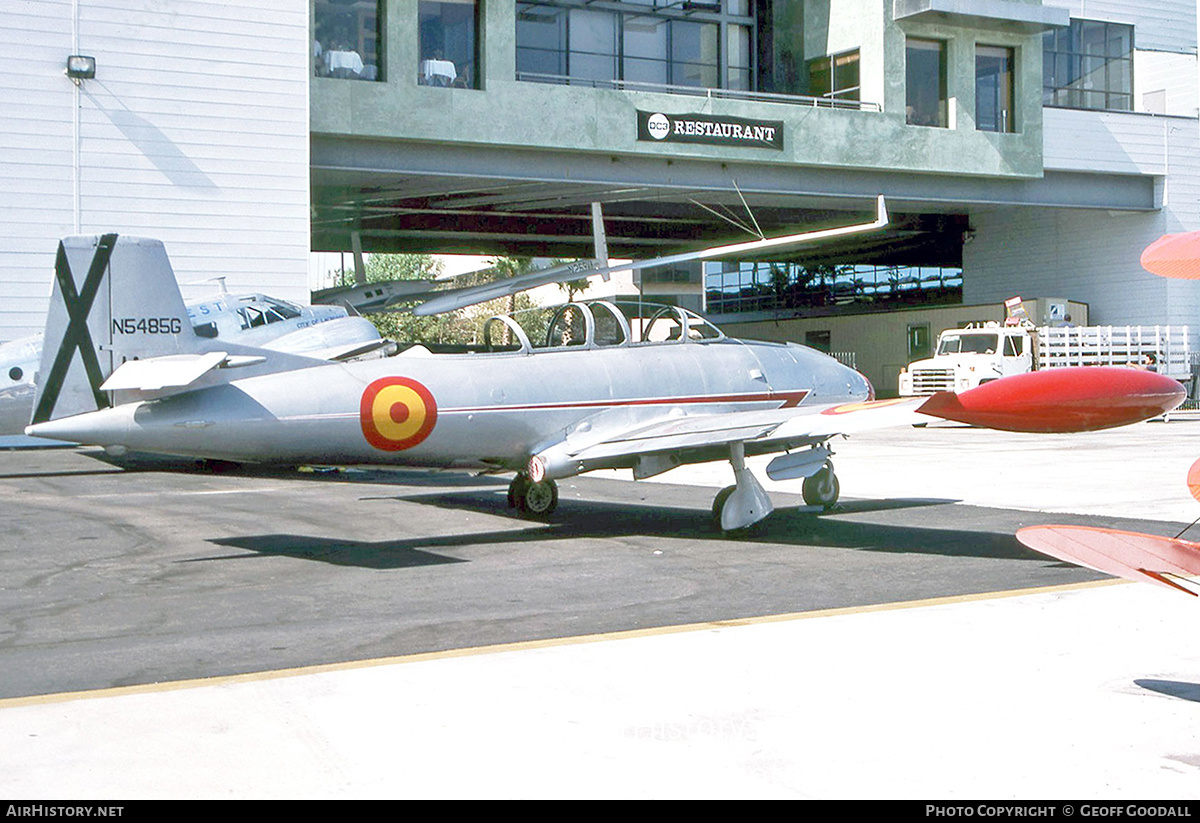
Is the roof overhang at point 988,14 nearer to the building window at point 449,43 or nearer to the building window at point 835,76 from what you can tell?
the building window at point 835,76

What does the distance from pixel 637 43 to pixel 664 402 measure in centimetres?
2730

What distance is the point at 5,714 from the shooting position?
596cm

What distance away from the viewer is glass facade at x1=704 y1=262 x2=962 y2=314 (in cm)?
5738

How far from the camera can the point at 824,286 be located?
6384cm

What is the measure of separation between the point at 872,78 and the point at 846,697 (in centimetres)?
3529

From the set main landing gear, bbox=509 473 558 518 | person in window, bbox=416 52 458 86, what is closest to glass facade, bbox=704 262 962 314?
person in window, bbox=416 52 458 86

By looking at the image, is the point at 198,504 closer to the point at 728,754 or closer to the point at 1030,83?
the point at 728,754

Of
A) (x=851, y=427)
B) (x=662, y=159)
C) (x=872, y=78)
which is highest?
(x=872, y=78)

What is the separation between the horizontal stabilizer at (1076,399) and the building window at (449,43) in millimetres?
29298

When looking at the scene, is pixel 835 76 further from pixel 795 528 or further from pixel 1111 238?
pixel 795 528

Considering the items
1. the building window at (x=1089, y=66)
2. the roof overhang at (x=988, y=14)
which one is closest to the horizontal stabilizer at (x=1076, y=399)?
the roof overhang at (x=988, y=14)

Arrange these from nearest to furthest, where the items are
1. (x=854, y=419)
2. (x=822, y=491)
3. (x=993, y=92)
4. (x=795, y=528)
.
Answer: (x=854, y=419)
(x=795, y=528)
(x=822, y=491)
(x=993, y=92)

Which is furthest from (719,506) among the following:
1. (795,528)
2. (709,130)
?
(709,130)

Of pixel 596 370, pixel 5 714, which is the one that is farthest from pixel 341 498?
pixel 5 714
